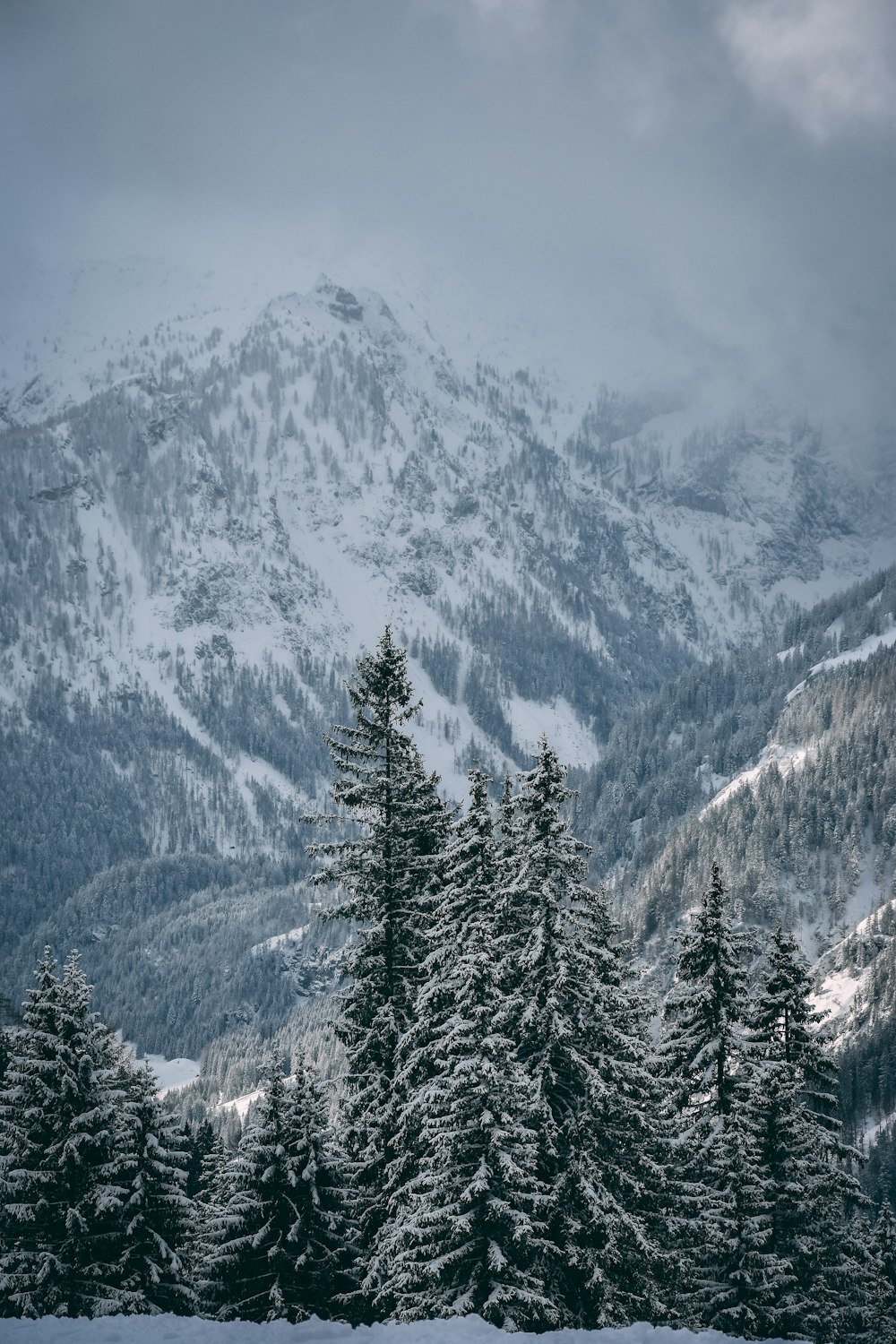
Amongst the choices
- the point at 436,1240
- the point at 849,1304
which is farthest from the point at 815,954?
the point at 436,1240

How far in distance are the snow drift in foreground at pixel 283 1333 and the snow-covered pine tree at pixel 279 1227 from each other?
25.5 feet

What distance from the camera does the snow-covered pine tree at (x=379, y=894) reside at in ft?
86.0

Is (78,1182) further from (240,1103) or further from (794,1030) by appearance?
(240,1103)

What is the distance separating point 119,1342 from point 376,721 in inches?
576

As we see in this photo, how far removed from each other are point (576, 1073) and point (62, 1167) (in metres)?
13.5

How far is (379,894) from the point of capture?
2686 centimetres

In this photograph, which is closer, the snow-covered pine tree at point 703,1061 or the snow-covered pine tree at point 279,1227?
the snow-covered pine tree at point 279,1227

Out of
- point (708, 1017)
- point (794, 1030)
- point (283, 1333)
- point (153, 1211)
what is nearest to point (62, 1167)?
point (153, 1211)

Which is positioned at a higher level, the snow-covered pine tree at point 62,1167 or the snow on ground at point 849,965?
the snow on ground at point 849,965

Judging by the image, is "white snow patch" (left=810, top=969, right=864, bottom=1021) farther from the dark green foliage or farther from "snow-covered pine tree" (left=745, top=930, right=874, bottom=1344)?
the dark green foliage

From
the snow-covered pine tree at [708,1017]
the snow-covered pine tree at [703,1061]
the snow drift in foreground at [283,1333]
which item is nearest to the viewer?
Answer: the snow drift in foreground at [283,1333]

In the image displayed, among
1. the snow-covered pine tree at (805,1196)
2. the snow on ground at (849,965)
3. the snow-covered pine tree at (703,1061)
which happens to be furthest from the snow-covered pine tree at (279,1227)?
the snow on ground at (849,965)

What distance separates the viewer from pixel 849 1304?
95.3 ft

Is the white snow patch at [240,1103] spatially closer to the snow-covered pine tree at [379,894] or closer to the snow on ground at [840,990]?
the snow on ground at [840,990]
